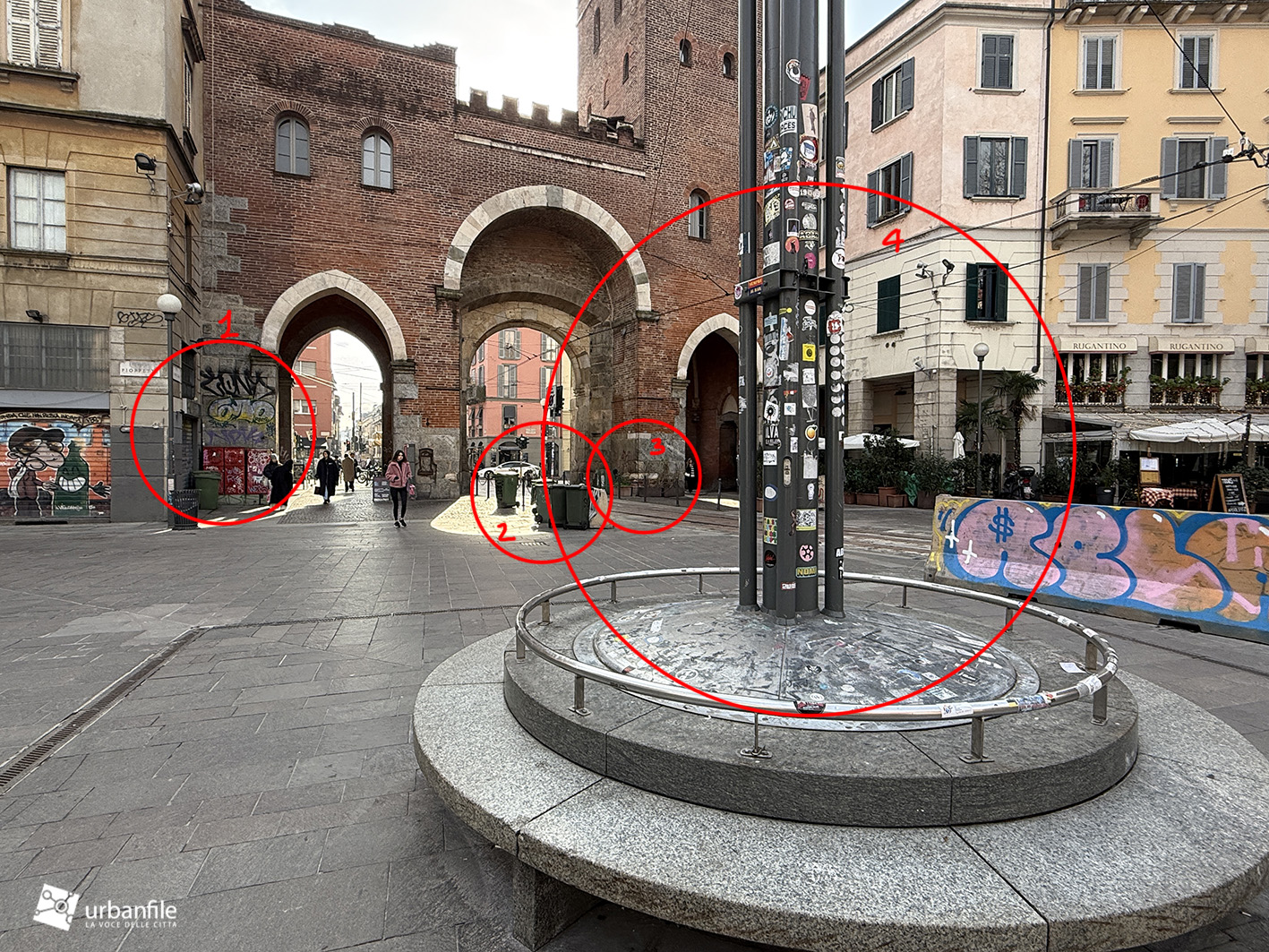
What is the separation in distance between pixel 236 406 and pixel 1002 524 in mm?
18605

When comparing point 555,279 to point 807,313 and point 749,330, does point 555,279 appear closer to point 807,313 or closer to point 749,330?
point 749,330

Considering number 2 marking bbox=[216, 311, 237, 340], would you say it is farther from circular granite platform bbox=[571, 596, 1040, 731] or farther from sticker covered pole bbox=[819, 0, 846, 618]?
sticker covered pole bbox=[819, 0, 846, 618]

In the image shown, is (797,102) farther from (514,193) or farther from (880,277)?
(880,277)

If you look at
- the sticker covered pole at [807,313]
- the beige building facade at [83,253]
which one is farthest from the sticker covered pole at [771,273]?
the beige building facade at [83,253]

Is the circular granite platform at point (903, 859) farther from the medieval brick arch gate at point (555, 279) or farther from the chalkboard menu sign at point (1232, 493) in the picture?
the medieval brick arch gate at point (555, 279)

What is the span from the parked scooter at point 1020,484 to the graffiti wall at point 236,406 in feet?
69.3

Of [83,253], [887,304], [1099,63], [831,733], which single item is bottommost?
[831,733]

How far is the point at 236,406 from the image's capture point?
1850 cm

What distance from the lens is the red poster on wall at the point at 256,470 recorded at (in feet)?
62.7

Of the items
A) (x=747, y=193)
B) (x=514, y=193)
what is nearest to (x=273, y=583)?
(x=747, y=193)

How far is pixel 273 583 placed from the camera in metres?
7.97

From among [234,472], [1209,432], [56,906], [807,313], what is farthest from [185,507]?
[1209,432]

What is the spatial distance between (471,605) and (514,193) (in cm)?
1786

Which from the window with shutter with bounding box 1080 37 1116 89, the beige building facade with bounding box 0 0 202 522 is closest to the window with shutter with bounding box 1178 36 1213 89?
the window with shutter with bounding box 1080 37 1116 89
